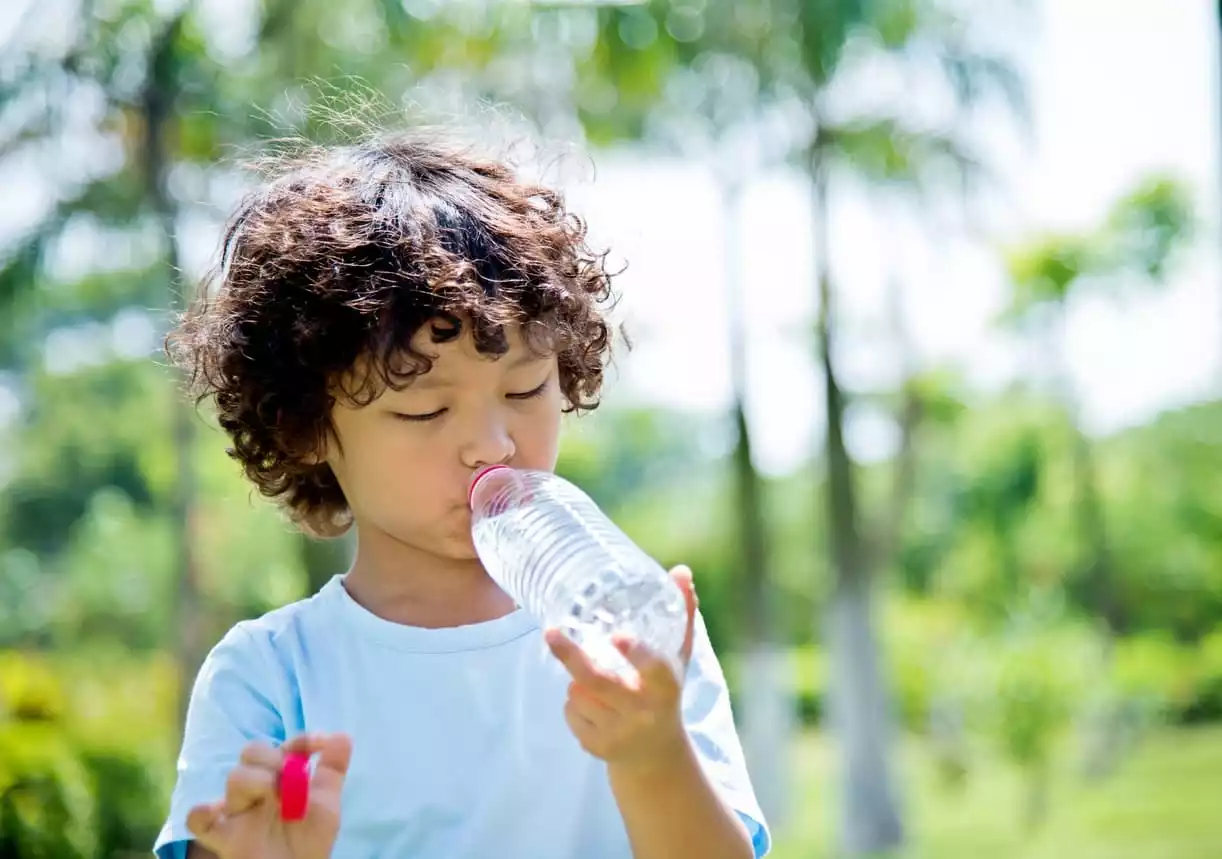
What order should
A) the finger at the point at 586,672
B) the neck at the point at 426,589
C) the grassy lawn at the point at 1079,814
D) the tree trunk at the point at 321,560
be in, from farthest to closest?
the grassy lawn at the point at 1079,814
the tree trunk at the point at 321,560
the neck at the point at 426,589
the finger at the point at 586,672

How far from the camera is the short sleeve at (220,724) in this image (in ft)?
2.83

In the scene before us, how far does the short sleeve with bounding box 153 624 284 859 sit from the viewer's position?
861mm

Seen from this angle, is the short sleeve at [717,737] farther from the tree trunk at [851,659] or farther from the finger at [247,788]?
the tree trunk at [851,659]

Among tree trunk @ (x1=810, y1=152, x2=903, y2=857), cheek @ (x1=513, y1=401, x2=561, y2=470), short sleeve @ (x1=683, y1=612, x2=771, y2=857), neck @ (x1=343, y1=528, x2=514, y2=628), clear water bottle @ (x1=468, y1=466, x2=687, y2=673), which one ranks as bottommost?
tree trunk @ (x1=810, y1=152, x2=903, y2=857)

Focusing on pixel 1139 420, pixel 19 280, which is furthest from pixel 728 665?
pixel 19 280

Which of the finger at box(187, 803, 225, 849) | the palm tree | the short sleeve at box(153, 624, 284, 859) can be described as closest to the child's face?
the short sleeve at box(153, 624, 284, 859)

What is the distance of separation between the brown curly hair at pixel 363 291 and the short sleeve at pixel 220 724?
0.16 meters

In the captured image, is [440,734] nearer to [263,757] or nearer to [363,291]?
[263,757]

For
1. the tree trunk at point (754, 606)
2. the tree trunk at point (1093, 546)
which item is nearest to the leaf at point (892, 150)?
the tree trunk at point (754, 606)

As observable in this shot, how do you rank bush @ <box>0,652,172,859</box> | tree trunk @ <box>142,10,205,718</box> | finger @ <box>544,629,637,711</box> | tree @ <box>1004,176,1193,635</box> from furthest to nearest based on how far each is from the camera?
tree @ <box>1004,176,1193,635</box> → tree trunk @ <box>142,10,205,718</box> → bush @ <box>0,652,172,859</box> → finger @ <box>544,629,637,711</box>

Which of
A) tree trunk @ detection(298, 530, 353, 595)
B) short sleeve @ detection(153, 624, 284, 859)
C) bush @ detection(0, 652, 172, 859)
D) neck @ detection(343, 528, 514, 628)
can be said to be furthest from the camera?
tree trunk @ detection(298, 530, 353, 595)

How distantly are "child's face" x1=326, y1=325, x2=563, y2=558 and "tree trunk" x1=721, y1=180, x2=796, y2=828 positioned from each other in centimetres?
506

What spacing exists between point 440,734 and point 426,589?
0.10 metres

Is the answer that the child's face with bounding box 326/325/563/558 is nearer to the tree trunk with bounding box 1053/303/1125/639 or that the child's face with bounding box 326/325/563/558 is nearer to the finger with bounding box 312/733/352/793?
the finger with bounding box 312/733/352/793
